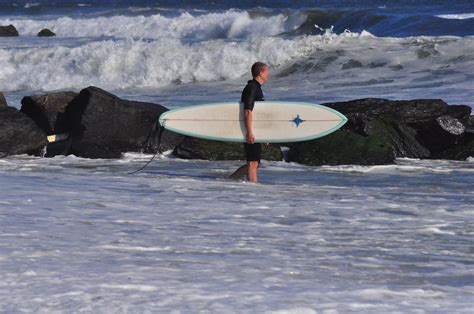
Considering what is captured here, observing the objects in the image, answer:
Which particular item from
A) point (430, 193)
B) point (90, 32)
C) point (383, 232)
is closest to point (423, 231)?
point (383, 232)

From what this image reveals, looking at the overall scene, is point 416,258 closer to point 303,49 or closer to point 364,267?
point 364,267

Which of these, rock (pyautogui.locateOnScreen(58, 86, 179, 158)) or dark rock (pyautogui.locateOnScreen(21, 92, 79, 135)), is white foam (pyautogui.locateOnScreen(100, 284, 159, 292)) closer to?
rock (pyautogui.locateOnScreen(58, 86, 179, 158))

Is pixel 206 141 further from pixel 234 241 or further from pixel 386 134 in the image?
pixel 234 241

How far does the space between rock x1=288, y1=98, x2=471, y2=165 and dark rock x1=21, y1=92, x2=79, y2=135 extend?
123 inches

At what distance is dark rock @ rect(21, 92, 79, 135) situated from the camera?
45.6 ft

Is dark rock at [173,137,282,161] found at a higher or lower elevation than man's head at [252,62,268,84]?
lower

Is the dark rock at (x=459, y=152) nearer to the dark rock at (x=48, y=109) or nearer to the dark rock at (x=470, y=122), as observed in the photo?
the dark rock at (x=470, y=122)

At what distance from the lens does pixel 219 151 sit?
12953 millimetres

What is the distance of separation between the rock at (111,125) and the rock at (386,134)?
1.88 m

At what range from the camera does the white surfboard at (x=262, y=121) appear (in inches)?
452

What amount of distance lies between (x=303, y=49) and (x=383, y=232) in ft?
62.2

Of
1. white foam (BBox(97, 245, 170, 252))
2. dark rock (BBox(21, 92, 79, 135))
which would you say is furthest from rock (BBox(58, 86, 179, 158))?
white foam (BBox(97, 245, 170, 252))

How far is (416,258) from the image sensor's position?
702cm

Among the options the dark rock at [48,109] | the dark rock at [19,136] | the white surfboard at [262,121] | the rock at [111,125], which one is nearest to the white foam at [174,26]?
the dark rock at [48,109]
